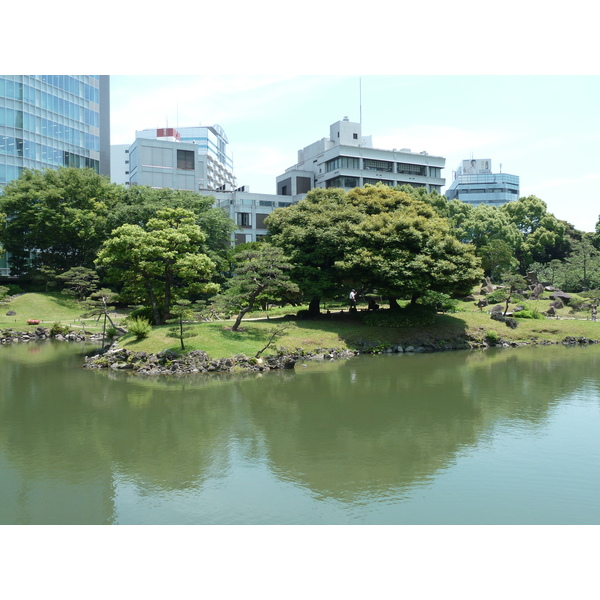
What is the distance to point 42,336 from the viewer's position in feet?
107

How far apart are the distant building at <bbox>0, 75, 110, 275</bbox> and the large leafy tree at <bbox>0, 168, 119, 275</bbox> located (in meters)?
6.39

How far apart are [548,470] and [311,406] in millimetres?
6940

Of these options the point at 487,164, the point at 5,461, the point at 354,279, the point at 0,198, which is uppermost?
the point at 487,164

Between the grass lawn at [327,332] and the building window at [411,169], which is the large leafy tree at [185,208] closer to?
the grass lawn at [327,332]

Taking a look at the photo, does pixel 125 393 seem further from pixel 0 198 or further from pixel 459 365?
pixel 0 198

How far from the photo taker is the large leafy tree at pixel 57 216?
141ft

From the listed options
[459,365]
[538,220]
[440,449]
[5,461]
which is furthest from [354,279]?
[538,220]

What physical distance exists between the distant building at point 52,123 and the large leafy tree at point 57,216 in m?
6.39

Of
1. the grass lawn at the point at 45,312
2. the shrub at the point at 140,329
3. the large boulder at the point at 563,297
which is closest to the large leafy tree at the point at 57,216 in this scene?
the grass lawn at the point at 45,312

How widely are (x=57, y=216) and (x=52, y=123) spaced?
17.5 m

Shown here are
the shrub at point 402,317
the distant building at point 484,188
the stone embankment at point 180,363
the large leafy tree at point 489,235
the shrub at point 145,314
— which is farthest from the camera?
the distant building at point 484,188

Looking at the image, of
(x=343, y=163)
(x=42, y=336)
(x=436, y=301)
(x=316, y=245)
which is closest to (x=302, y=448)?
(x=316, y=245)

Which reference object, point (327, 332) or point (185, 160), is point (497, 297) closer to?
point (327, 332)

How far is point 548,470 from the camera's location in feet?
33.2
